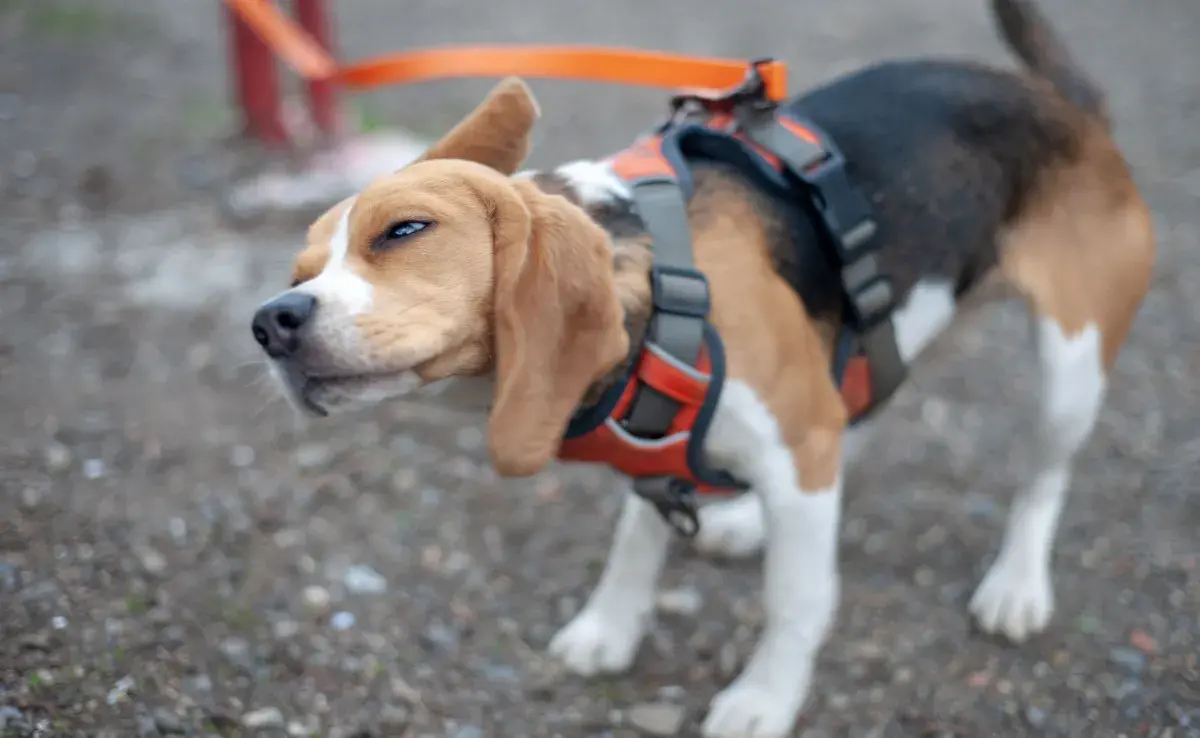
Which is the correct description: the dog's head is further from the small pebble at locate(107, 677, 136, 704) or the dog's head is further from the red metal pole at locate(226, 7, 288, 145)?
the red metal pole at locate(226, 7, 288, 145)

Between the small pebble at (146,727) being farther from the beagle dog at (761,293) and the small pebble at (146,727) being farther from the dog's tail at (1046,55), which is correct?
the dog's tail at (1046,55)

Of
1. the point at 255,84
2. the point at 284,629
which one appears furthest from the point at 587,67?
the point at 255,84

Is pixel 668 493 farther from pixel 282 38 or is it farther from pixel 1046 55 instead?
pixel 282 38

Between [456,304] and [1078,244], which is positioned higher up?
[456,304]

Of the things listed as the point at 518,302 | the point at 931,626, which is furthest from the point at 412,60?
the point at 931,626

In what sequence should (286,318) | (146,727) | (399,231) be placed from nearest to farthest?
(286,318) < (399,231) < (146,727)

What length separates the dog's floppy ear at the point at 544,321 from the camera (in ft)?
6.14

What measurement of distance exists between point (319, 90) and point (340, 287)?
146 inches

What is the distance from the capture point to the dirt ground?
2637 mm

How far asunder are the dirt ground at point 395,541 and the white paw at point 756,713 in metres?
0.11

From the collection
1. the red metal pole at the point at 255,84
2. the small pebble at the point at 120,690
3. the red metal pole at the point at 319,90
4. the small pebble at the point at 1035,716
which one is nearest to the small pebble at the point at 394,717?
the small pebble at the point at 120,690

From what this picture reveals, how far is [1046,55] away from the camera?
306 cm

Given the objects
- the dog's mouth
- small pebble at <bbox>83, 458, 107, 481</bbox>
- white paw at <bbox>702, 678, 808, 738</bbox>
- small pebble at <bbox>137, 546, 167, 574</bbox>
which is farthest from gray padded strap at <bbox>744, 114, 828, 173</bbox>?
small pebble at <bbox>83, 458, 107, 481</bbox>

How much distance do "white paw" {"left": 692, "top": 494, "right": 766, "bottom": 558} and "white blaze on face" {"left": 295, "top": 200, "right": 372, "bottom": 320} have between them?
1.71 m
